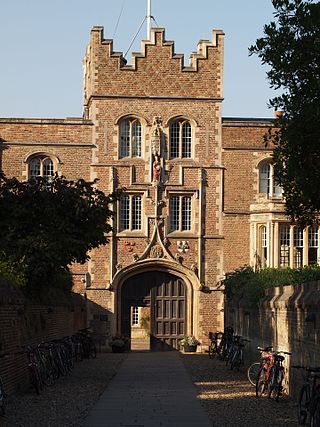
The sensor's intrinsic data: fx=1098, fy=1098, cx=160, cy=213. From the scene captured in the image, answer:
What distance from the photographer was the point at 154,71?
157ft

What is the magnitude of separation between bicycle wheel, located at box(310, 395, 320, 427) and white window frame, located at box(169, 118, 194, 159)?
107 feet

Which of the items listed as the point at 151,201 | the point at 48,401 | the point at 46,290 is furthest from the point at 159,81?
the point at 48,401

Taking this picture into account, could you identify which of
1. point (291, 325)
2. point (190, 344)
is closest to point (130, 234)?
point (190, 344)

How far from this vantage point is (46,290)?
3058 centimetres

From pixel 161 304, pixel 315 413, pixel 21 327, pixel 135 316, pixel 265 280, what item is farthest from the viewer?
pixel 135 316

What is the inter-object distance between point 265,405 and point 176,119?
2810cm

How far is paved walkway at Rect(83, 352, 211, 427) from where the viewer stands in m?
17.7

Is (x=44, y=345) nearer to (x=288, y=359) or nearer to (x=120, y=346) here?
(x=288, y=359)

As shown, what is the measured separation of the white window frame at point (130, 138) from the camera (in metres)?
47.9

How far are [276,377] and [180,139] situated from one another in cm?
2702

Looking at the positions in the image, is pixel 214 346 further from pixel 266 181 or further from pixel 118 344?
pixel 266 181

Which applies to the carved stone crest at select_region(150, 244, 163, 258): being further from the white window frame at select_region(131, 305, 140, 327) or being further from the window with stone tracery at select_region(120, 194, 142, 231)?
the white window frame at select_region(131, 305, 140, 327)

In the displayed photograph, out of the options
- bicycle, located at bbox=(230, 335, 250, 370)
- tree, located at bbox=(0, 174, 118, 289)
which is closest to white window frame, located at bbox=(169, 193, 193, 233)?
bicycle, located at bbox=(230, 335, 250, 370)

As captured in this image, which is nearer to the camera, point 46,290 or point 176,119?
point 46,290
